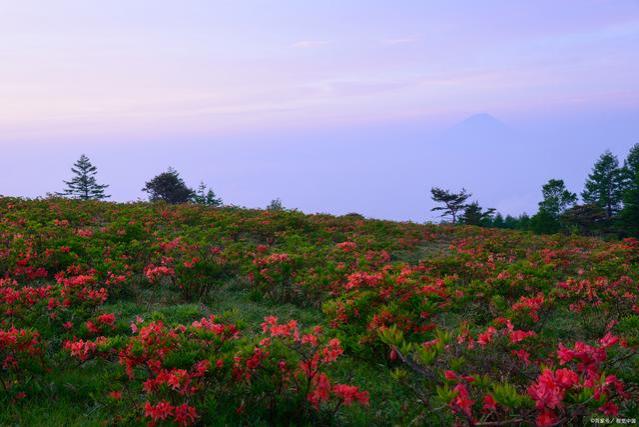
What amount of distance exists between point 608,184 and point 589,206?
5618 millimetres

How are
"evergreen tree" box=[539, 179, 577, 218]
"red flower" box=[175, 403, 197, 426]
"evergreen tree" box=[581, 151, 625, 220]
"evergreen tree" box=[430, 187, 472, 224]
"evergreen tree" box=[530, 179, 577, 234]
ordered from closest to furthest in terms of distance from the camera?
"red flower" box=[175, 403, 197, 426] < "evergreen tree" box=[530, 179, 577, 234] < "evergreen tree" box=[539, 179, 577, 218] < "evergreen tree" box=[581, 151, 625, 220] < "evergreen tree" box=[430, 187, 472, 224]

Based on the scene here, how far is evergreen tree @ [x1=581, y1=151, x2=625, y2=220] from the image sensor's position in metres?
39.3

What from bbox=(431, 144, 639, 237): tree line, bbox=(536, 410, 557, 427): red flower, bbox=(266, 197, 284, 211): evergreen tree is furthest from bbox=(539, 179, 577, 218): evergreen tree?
bbox=(536, 410, 557, 427): red flower

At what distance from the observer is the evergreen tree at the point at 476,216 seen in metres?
38.5

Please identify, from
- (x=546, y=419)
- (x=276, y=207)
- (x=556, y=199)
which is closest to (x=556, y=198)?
(x=556, y=199)

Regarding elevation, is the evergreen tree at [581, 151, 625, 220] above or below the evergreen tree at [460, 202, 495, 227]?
above

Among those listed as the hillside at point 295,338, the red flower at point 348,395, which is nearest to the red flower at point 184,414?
the hillside at point 295,338

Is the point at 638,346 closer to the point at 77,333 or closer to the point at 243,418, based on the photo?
the point at 243,418

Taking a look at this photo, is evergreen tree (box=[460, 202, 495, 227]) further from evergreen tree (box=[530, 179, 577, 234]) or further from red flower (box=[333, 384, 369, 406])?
red flower (box=[333, 384, 369, 406])

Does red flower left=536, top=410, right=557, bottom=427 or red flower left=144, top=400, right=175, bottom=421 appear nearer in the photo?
red flower left=536, top=410, right=557, bottom=427

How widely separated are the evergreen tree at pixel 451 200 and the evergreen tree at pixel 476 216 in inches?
43.9

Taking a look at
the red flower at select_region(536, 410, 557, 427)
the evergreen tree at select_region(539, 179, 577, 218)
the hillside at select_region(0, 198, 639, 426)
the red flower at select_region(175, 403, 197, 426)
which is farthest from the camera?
the evergreen tree at select_region(539, 179, 577, 218)

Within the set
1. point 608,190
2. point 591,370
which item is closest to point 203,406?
point 591,370

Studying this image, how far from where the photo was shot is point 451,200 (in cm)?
4391
